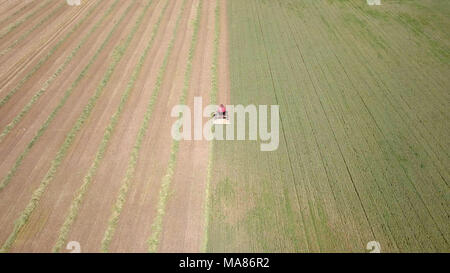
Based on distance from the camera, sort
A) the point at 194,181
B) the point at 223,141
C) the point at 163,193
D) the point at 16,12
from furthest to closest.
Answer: the point at 16,12 < the point at 223,141 < the point at 194,181 < the point at 163,193

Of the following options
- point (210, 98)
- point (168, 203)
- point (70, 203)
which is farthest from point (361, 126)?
point (70, 203)

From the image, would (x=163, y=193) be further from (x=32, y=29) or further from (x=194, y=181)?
(x=32, y=29)

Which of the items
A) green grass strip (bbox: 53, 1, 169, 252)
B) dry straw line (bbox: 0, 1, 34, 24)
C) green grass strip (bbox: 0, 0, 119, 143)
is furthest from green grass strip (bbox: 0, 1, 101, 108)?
green grass strip (bbox: 53, 1, 169, 252)

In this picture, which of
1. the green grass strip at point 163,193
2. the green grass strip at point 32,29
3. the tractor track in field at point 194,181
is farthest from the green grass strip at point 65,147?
the green grass strip at point 32,29

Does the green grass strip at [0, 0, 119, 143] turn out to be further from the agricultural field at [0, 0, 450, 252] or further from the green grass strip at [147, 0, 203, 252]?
the green grass strip at [147, 0, 203, 252]

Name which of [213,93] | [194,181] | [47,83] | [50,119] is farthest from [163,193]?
[47,83]

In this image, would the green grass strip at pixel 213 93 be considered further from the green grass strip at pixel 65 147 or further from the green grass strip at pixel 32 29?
the green grass strip at pixel 32 29
